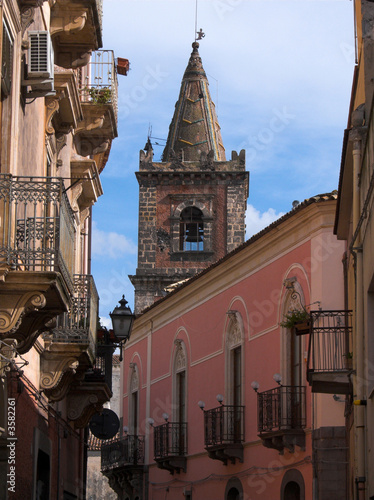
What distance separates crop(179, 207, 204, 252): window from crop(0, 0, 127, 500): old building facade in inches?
1163

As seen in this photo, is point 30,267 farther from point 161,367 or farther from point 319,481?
point 161,367

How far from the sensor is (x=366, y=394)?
11867 millimetres

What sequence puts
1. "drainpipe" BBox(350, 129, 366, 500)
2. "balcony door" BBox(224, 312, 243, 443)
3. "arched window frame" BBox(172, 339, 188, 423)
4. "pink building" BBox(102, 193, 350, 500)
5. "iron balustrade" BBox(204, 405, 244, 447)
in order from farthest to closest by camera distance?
"arched window frame" BBox(172, 339, 188, 423)
"balcony door" BBox(224, 312, 243, 443)
"iron balustrade" BBox(204, 405, 244, 447)
"pink building" BBox(102, 193, 350, 500)
"drainpipe" BBox(350, 129, 366, 500)

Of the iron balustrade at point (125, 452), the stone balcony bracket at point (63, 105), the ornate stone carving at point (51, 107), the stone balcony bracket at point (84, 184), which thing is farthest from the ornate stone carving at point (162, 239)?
the ornate stone carving at point (51, 107)

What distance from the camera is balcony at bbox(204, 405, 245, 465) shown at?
24.3m

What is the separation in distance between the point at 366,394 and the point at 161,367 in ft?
67.0

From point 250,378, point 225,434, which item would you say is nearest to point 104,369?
point 250,378

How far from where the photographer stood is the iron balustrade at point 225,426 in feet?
80.2

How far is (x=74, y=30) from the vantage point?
14734 mm

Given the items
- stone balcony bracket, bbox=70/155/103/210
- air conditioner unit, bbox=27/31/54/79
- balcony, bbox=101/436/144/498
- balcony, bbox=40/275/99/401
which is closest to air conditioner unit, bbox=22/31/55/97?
air conditioner unit, bbox=27/31/54/79

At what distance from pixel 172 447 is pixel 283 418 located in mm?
8638

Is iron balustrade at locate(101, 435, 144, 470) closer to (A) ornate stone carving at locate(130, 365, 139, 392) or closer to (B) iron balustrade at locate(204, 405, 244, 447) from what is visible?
(A) ornate stone carving at locate(130, 365, 139, 392)

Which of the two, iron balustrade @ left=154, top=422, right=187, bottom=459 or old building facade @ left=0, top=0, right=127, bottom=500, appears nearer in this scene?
old building facade @ left=0, top=0, right=127, bottom=500

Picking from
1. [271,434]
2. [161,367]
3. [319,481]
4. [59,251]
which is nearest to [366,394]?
[59,251]
